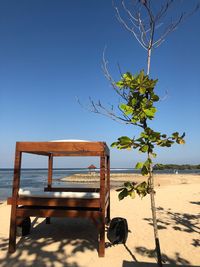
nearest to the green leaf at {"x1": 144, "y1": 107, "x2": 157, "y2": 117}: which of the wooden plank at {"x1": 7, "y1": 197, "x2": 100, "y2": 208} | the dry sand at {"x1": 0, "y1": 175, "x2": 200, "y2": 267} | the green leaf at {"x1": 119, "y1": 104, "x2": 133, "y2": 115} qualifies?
the green leaf at {"x1": 119, "y1": 104, "x2": 133, "y2": 115}

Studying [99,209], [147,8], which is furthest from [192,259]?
[147,8]

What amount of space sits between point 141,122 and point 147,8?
56.9 inches

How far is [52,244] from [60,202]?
1295mm

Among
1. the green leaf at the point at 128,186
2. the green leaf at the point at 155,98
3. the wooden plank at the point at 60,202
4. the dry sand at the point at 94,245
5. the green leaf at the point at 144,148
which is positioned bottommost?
the dry sand at the point at 94,245

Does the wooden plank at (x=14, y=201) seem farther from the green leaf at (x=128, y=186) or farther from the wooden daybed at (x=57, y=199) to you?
the green leaf at (x=128, y=186)

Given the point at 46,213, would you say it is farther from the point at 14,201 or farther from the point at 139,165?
the point at 139,165

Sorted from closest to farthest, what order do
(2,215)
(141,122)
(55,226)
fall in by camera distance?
(141,122) → (55,226) → (2,215)

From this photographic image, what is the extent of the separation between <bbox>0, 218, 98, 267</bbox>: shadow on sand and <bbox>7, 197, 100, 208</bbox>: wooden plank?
1081 mm

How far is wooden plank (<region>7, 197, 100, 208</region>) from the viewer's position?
654 centimetres

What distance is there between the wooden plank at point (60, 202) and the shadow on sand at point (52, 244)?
1.08m

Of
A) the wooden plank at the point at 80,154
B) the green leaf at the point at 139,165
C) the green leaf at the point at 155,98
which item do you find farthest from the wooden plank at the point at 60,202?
the green leaf at the point at 155,98

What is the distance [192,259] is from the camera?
5969mm

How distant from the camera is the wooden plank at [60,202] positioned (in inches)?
257

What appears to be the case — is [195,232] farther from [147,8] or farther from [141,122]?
[147,8]
